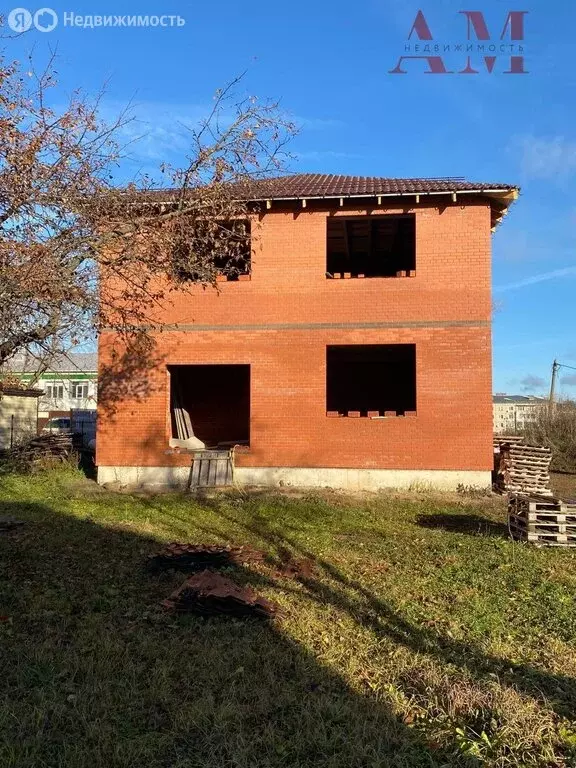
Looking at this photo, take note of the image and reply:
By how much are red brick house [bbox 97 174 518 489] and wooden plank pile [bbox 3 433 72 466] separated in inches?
82.9

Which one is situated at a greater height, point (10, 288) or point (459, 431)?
point (10, 288)

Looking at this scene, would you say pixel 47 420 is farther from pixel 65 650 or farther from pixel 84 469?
pixel 65 650

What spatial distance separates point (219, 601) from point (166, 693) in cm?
158

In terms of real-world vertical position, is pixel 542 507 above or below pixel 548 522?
above

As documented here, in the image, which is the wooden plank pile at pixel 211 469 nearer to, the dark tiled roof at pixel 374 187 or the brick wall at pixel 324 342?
the brick wall at pixel 324 342

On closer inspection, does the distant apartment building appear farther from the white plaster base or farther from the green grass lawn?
the green grass lawn

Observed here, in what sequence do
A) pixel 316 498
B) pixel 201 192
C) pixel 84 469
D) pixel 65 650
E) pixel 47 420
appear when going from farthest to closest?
pixel 47 420 < pixel 84 469 < pixel 316 498 < pixel 201 192 < pixel 65 650

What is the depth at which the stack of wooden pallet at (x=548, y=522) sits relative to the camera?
8.37 metres

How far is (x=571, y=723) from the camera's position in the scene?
344 cm

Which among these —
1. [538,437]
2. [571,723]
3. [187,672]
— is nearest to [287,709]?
[187,672]

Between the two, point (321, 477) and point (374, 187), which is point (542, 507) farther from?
point (374, 187)

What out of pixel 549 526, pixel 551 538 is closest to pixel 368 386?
pixel 549 526

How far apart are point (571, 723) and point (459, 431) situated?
972 centimetres

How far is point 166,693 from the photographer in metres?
3.76
